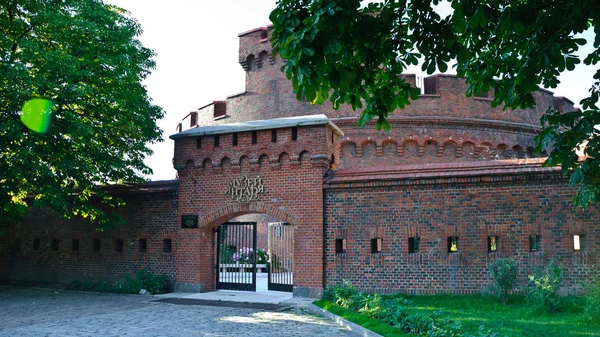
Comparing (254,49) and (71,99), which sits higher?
(254,49)

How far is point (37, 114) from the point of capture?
12977mm

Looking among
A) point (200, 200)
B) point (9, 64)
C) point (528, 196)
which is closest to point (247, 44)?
point (200, 200)

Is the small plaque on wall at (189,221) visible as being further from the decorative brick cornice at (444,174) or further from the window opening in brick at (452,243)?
the window opening in brick at (452,243)

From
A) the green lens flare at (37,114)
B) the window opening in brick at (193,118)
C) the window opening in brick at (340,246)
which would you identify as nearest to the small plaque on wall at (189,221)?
the window opening in brick at (340,246)

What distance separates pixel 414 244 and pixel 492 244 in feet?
6.11

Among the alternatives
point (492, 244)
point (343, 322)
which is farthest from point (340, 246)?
point (492, 244)

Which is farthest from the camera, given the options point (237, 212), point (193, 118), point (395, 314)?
point (193, 118)

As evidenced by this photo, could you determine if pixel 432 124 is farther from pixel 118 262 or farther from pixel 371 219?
pixel 118 262

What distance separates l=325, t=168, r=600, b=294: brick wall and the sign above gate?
202cm

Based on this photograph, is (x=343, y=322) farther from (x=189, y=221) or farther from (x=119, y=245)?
(x=119, y=245)

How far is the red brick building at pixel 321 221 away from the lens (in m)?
11.6

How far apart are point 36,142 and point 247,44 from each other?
13705 mm

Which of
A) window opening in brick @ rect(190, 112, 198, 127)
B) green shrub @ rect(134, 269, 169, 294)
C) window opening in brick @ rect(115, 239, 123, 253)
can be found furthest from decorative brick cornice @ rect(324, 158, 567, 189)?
window opening in brick @ rect(190, 112, 198, 127)

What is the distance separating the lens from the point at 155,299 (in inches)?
537
